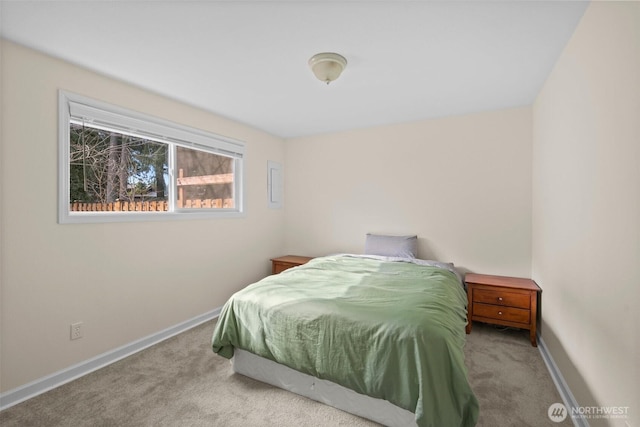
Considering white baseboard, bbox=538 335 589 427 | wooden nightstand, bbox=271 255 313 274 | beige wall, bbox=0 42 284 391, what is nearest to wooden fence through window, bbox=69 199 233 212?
beige wall, bbox=0 42 284 391

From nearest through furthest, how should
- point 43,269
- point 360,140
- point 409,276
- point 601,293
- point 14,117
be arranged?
point 601,293 → point 14,117 → point 43,269 → point 409,276 → point 360,140

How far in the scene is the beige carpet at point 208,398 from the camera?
65.3 inches

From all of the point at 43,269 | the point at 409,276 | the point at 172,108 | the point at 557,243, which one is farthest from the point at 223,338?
the point at 557,243

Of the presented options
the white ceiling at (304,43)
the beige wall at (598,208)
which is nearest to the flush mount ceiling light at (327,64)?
the white ceiling at (304,43)

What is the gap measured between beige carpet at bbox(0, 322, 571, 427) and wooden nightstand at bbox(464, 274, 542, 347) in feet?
0.92

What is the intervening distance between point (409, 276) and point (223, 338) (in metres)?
1.60

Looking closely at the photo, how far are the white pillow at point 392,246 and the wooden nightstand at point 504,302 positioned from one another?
0.66m

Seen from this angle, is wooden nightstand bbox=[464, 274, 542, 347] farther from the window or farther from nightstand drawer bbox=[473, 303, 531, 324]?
the window

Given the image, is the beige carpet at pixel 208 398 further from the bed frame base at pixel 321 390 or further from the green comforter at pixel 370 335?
the green comforter at pixel 370 335

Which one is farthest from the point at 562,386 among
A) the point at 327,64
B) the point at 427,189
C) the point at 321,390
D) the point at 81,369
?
the point at 81,369

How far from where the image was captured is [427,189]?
11.3 ft

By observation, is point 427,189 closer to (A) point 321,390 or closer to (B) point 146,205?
(A) point 321,390

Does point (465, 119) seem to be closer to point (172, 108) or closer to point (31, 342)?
point (172, 108)

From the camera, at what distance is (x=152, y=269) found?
2.65 metres
